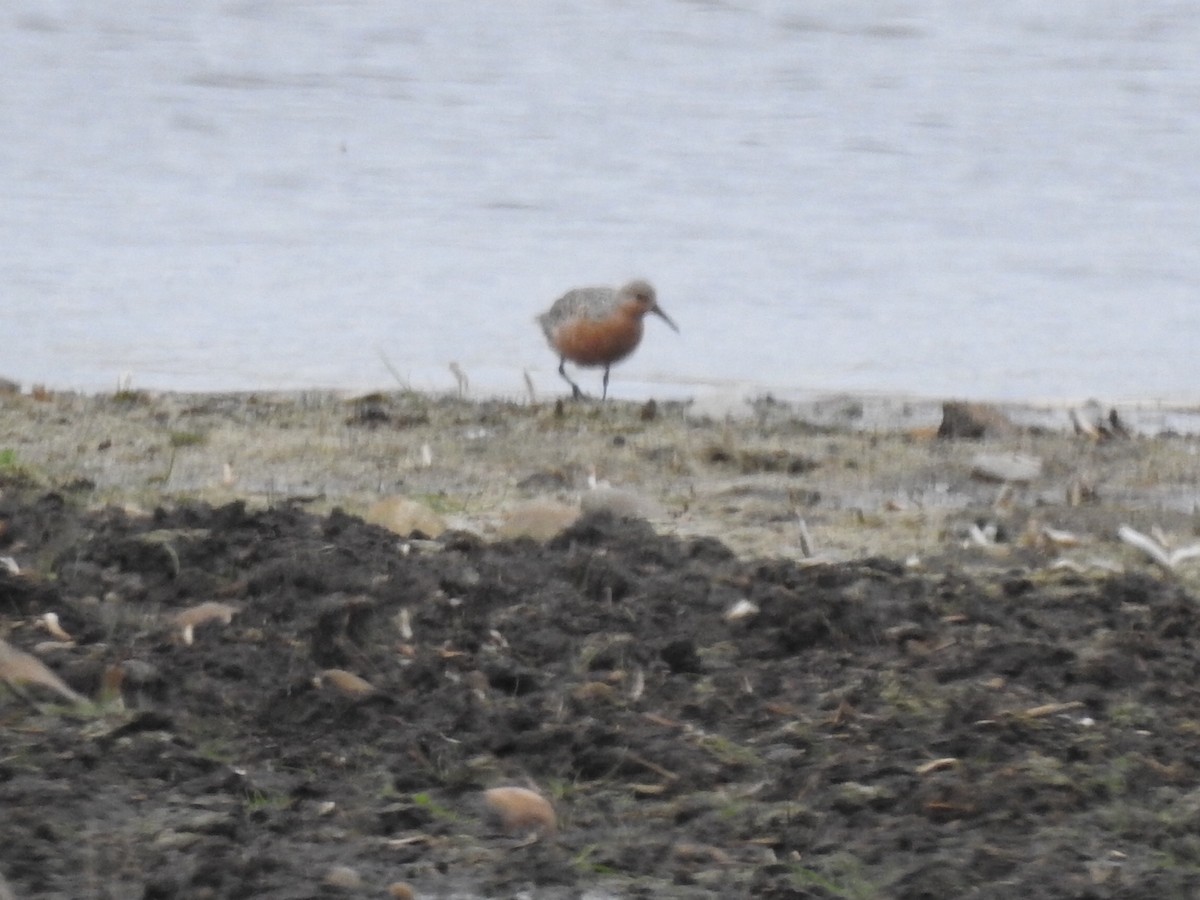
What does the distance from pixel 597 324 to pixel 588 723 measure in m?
4.16

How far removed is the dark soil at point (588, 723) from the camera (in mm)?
2916

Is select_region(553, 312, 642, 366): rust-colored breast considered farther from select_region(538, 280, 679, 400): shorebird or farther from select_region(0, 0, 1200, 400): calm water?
select_region(0, 0, 1200, 400): calm water

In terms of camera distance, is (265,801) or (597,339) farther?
(597,339)

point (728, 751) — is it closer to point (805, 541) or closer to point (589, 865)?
point (589, 865)

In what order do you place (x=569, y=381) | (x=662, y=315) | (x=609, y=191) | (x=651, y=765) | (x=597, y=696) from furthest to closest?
(x=609, y=191), (x=662, y=315), (x=569, y=381), (x=597, y=696), (x=651, y=765)

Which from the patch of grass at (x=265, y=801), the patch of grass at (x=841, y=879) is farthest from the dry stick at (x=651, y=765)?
the patch of grass at (x=265, y=801)

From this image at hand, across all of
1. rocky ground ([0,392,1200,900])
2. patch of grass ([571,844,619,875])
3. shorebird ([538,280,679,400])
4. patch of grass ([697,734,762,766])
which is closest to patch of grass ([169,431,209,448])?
rocky ground ([0,392,1200,900])

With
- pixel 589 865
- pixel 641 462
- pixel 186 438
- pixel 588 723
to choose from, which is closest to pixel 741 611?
pixel 588 723

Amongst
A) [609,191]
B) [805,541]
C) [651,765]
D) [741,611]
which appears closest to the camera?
[651,765]

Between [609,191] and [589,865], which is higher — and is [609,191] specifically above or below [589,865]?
above

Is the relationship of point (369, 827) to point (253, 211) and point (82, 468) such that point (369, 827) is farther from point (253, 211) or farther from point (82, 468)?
point (253, 211)

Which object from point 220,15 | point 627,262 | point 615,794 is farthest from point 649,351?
point 220,15

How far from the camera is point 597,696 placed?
351cm

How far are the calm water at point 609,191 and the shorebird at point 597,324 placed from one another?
192mm
